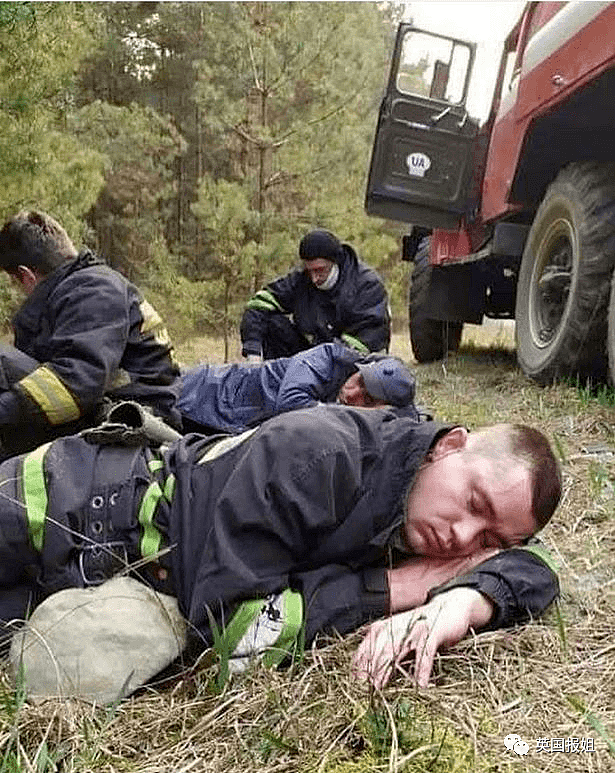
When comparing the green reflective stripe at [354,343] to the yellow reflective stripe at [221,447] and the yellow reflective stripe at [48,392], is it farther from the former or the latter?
the yellow reflective stripe at [221,447]

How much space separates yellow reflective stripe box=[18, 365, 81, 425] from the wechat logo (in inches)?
67.8

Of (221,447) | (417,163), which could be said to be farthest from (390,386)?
(417,163)

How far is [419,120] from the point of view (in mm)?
5562

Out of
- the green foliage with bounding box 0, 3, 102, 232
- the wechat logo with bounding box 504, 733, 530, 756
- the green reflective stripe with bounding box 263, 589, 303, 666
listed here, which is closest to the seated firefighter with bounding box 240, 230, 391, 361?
the green foliage with bounding box 0, 3, 102, 232

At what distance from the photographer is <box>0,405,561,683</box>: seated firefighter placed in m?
1.60

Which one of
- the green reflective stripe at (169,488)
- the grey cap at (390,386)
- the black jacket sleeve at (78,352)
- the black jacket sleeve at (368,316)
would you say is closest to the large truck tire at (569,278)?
the black jacket sleeve at (368,316)

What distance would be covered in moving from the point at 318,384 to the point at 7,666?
2.11 meters

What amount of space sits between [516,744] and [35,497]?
39.6 inches

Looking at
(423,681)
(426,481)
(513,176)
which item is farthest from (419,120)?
(423,681)

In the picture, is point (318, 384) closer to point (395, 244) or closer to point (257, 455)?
point (257, 455)

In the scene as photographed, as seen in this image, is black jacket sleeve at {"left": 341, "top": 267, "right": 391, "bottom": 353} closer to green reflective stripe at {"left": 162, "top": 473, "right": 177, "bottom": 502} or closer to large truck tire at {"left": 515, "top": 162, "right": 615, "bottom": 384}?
large truck tire at {"left": 515, "top": 162, "right": 615, "bottom": 384}

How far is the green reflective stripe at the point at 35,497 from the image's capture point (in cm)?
167

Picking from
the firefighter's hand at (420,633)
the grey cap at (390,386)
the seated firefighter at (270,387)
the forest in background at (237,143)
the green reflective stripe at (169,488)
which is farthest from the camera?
the forest in background at (237,143)

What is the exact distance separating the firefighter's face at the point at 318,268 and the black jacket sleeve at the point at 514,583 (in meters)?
3.12
